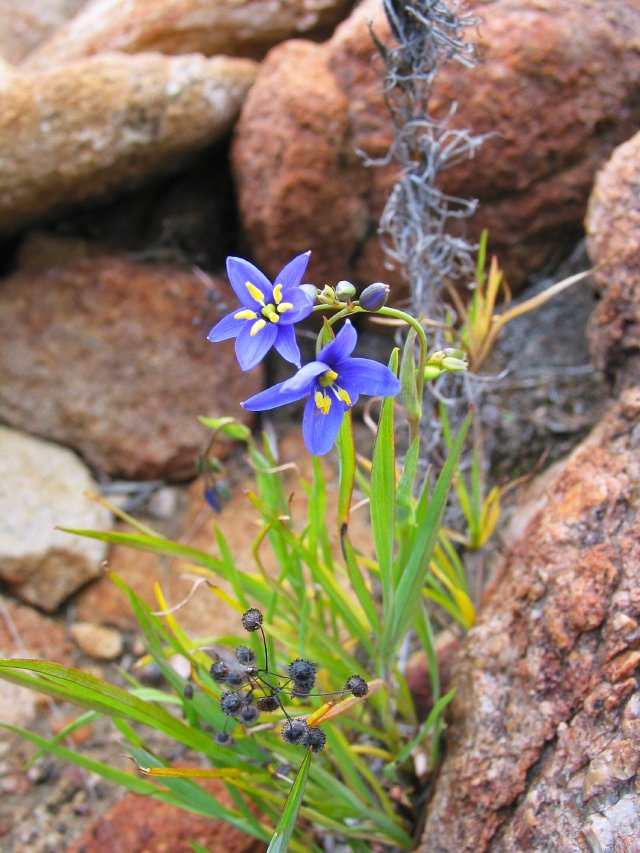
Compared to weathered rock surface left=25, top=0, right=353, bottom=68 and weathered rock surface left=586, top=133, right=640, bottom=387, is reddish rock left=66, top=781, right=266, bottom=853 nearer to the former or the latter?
weathered rock surface left=586, top=133, right=640, bottom=387

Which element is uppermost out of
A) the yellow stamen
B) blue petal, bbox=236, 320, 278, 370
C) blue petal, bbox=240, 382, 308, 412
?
blue petal, bbox=236, 320, 278, 370

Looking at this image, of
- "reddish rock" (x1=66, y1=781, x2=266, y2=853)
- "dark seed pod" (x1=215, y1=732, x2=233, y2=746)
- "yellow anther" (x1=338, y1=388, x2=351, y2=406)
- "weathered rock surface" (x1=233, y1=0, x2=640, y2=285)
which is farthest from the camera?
"weathered rock surface" (x1=233, y1=0, x2=640, y2=285)

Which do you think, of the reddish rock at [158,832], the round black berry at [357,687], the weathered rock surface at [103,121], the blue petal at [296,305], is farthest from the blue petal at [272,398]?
the weathered rock surface at [103,121]

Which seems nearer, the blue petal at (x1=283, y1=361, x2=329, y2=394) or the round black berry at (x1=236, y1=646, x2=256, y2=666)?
the blue petal at (x1=283, y1=361, x2=329, y2=394)

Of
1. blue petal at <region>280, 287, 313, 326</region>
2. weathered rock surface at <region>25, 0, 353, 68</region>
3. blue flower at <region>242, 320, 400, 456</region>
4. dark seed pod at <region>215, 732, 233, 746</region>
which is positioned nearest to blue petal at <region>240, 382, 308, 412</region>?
blue flower at <region>242, 320, 400, 456</region>

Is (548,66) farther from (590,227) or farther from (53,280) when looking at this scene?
(53,280)

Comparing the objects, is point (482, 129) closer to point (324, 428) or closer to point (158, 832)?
point (324, 428)

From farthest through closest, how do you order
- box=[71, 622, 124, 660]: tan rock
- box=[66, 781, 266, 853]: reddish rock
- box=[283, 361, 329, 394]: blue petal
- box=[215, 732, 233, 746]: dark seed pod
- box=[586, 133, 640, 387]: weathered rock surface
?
box=[71, 622, 124, 660]: tan rock, box=[586, 133, 640, 387]: weathered rock surface, box=[66, 781, 266, 853]: reddish rock, box=[215, 732, 233, 746]: dark seed pod, box=[283, 361, 329, 394]: blue petal

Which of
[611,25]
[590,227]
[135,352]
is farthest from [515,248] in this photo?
[135,352]
